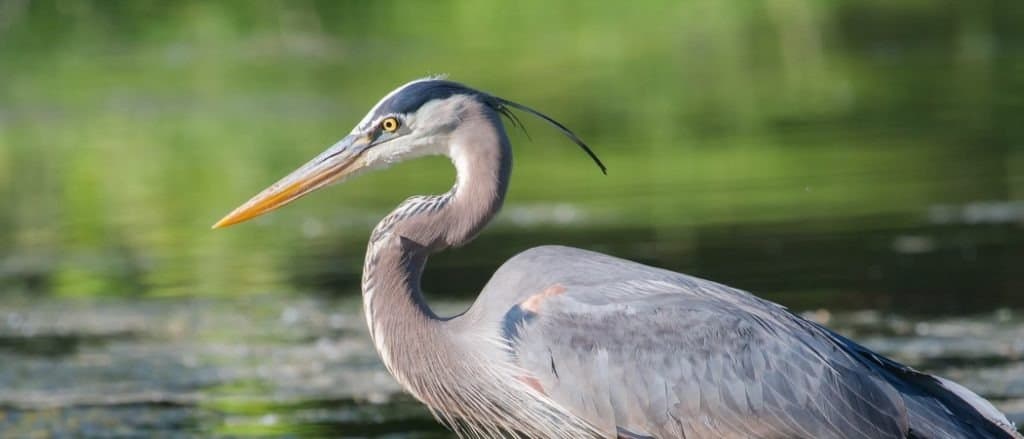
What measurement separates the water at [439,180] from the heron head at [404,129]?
1.94m

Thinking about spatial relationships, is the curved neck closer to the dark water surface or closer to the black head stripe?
the black head stripe

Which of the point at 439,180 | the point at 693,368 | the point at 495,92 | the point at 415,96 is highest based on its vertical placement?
the point at 495,92

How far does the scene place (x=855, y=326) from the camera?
942 centimetres

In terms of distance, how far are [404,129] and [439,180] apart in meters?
9.69

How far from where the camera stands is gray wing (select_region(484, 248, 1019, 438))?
588cm

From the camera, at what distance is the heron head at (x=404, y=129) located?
6203 mm

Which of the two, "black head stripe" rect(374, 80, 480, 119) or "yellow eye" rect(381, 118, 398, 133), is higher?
"black head stripe" rect(374, 80, 480, 119)

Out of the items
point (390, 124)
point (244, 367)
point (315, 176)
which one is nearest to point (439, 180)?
point (244, 367)

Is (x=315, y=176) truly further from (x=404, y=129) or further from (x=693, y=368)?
(x=693, y=368)

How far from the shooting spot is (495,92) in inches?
858

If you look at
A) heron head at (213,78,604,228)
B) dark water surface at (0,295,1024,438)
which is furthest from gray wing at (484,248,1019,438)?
dark water surface at (0,295,1024,438)

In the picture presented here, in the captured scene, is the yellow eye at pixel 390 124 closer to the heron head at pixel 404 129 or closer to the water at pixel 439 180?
the heron head at pixel 404 129

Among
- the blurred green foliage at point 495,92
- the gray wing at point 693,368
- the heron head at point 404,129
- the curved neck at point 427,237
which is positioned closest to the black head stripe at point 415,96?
the heron head at point 404,129

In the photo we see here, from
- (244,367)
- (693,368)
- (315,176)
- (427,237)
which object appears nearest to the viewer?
(693,368)
